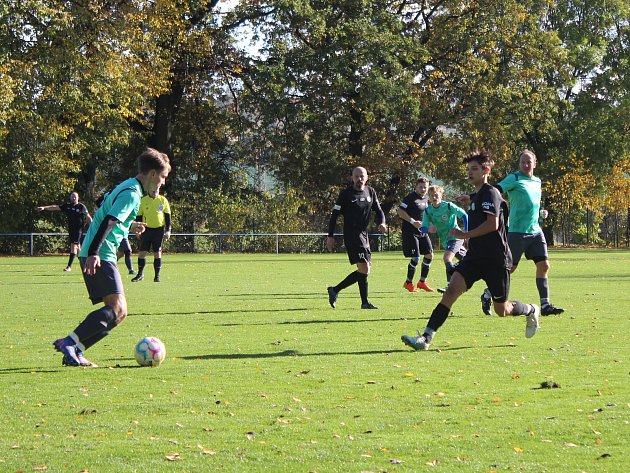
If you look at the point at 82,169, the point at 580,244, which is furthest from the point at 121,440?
the point at 580,244

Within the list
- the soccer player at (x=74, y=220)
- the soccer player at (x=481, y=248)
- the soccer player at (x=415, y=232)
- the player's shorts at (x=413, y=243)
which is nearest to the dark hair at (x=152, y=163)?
the soccer player at (x=481, y=248)

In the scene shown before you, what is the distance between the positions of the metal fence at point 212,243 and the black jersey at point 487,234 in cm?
3239

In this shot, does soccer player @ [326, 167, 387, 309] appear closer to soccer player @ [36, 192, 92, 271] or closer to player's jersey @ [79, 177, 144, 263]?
player's jersey @ [79, 177, 144, 263]

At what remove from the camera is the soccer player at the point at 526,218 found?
12.9 metres

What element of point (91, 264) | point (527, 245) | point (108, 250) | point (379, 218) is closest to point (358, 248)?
point (379, 218)

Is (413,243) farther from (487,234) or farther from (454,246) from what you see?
(487,234)

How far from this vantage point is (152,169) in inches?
343

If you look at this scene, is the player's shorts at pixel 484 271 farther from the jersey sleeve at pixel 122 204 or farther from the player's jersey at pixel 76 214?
the player's jersey at pixel 76 214

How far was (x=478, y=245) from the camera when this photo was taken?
32.6 feet

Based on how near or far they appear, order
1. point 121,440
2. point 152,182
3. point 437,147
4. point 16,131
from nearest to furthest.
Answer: point 121,440
point 152,182
point 16,131
point 437,147

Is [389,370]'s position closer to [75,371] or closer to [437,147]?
[75,371]

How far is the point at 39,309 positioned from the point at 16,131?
90.8 ft

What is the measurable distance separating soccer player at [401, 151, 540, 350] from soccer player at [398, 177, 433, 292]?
303 inches

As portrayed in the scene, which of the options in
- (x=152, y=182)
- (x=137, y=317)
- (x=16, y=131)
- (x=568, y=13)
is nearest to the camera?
(x=152, y=182)
